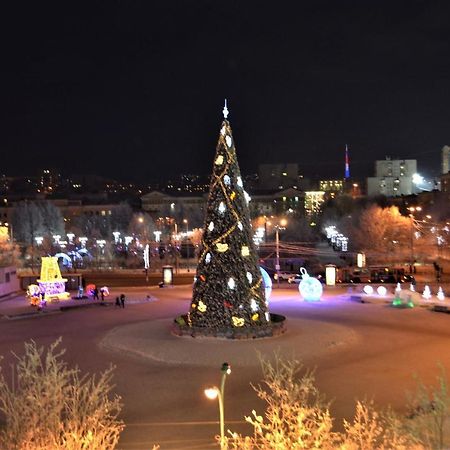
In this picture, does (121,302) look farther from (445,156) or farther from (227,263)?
(445,156)

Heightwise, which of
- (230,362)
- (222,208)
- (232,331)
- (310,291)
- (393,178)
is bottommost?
(230,362)

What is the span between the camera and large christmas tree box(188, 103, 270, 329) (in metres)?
22.6

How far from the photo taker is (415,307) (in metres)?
31.2

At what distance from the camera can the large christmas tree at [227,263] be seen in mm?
22594

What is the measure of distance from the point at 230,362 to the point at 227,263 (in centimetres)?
444

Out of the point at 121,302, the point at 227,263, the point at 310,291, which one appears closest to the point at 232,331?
the point at 227,263

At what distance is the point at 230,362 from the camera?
63.1 ft

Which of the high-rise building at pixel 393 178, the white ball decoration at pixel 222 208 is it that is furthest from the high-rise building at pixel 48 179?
the white ball decoration at pixel 222 208

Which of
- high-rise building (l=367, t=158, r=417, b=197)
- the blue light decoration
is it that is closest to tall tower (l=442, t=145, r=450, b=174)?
high-rise building (l=367, t=158, r=417, b=197)

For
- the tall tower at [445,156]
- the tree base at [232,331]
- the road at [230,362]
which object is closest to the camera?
Answer: the road at [230,362]

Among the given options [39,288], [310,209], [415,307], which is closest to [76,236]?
[310,209]

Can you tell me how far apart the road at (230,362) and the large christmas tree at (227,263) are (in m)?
1.26

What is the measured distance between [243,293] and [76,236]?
216 feet

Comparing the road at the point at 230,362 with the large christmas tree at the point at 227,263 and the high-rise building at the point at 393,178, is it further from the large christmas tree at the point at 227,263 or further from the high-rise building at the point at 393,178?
the high-rise building at the point at 393,178
